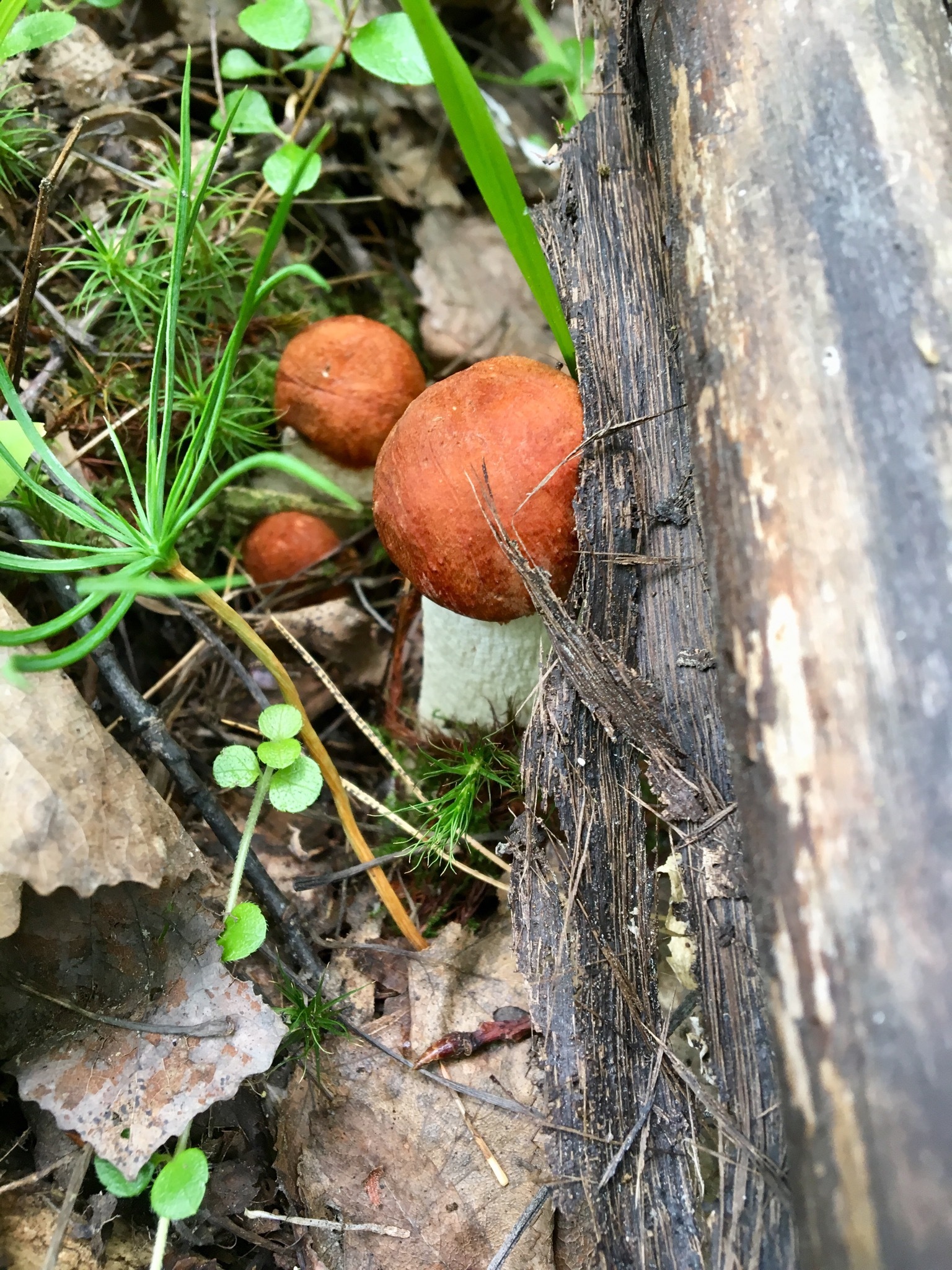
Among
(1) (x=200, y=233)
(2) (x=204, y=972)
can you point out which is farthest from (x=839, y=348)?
(1) (x=200, y=233)

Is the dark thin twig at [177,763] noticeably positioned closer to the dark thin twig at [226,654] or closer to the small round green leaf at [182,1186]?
the dark thin twig at [226,654]

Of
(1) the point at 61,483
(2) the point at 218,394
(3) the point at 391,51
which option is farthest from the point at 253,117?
(1) the point at 61,483

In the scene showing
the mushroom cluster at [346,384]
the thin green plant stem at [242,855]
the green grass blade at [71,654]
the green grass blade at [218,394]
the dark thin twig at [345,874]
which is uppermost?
the green grass blade at [218,394]

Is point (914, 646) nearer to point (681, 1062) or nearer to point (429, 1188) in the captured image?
point (681, 1062)

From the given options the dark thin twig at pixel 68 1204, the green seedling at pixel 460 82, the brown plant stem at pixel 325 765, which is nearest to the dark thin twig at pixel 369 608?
the brown plant stem at pixel 325 765

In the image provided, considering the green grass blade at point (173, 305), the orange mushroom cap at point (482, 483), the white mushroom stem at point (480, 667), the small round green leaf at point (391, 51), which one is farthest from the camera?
the small round green leaf at point (391, 51)

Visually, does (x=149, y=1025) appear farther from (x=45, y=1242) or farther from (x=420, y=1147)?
(x=420, y=1147)
